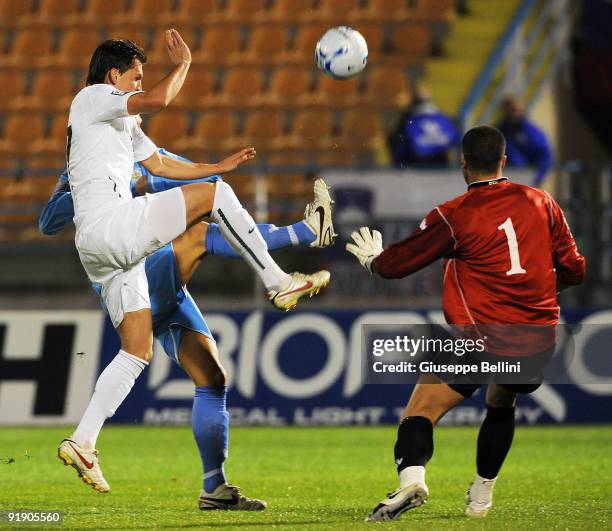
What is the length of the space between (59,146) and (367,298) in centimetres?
607

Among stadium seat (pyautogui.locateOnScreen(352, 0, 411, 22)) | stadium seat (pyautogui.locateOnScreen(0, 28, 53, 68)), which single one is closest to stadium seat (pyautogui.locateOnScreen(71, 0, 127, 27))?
stadium seat (pyautogui.locateOnScreen(0, 28, 53, 68))

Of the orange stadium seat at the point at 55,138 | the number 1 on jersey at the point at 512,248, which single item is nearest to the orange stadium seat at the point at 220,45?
the orange stadium seat at the point at 55,138

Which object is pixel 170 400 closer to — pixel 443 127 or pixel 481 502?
pixel 443 127

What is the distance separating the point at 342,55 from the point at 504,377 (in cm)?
179

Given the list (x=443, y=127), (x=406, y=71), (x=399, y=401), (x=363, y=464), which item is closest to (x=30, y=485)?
(x=363, y=464)

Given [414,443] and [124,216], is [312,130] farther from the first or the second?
[414,443]

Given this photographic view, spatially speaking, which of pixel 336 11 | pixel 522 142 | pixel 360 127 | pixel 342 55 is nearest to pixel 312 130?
pixel 360 127

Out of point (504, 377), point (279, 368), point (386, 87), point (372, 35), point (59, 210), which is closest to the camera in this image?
point (504, 377)

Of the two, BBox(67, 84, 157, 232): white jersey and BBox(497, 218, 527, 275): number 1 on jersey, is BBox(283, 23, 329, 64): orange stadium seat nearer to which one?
BBox(67, 84, 157, 232): white jersey

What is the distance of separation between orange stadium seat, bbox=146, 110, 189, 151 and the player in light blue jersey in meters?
9.15

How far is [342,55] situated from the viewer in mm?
6465

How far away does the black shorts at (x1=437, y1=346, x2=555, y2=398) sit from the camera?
575 cm

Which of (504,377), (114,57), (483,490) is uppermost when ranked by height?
(114,57)

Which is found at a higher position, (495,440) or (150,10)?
(150,10)
